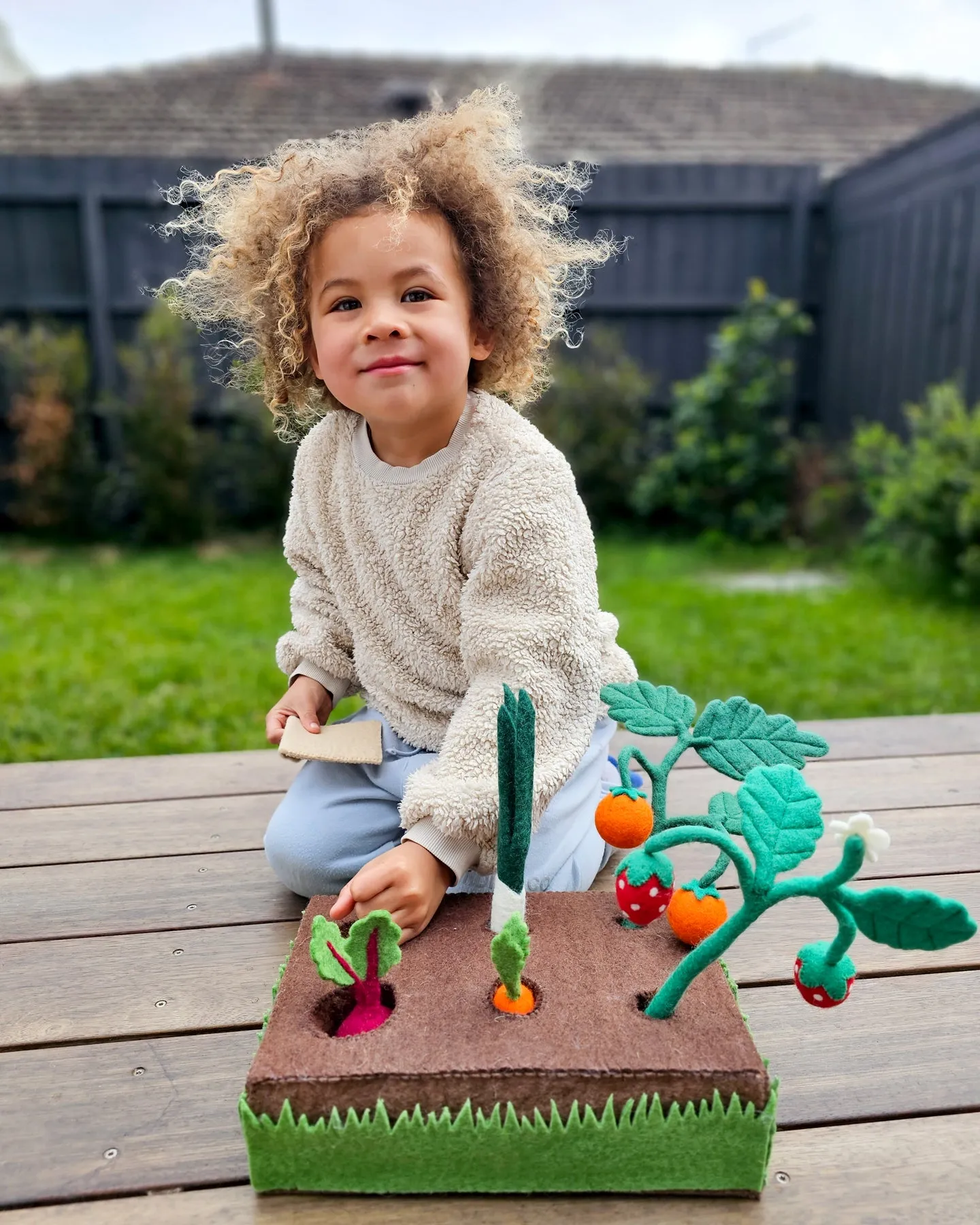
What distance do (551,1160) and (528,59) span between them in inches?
478

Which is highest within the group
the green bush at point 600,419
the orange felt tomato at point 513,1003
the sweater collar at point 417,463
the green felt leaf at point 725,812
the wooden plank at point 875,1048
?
the sweater collar at point 417,463

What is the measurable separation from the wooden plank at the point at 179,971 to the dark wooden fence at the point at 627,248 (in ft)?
16.2

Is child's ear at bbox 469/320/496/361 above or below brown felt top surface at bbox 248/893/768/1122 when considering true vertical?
above

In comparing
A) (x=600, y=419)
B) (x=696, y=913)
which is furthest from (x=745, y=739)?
(x=600, y=419)

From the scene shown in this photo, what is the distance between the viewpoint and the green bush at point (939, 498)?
11.9ft

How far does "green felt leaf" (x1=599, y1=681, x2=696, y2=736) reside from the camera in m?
1.07

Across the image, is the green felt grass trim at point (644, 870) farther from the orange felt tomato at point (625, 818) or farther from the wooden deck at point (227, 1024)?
the wooden deck at point (227, 1024)

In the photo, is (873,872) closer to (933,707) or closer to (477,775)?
(477,775)

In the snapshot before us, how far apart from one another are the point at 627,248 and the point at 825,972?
498 centimetres

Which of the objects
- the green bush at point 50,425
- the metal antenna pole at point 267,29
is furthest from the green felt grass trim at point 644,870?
the metal antenna pole at point 267,29

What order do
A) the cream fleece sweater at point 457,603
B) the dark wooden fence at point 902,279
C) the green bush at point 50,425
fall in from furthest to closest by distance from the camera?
the green bush at point 50,425, the dark wooden fence at point 902,279, the cream fleece sweater at point 457,603

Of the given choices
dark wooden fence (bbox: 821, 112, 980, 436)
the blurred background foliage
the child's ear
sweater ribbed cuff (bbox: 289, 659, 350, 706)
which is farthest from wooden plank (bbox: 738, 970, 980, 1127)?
dark wooden fence (bbox: 821, 112, 980, 436)

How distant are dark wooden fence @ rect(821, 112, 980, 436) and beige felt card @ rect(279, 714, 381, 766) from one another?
3900 millimetres

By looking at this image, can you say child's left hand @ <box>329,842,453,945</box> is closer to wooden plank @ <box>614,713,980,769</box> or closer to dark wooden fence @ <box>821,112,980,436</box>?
wooden plank @ <box>614,713,980,769</box>
